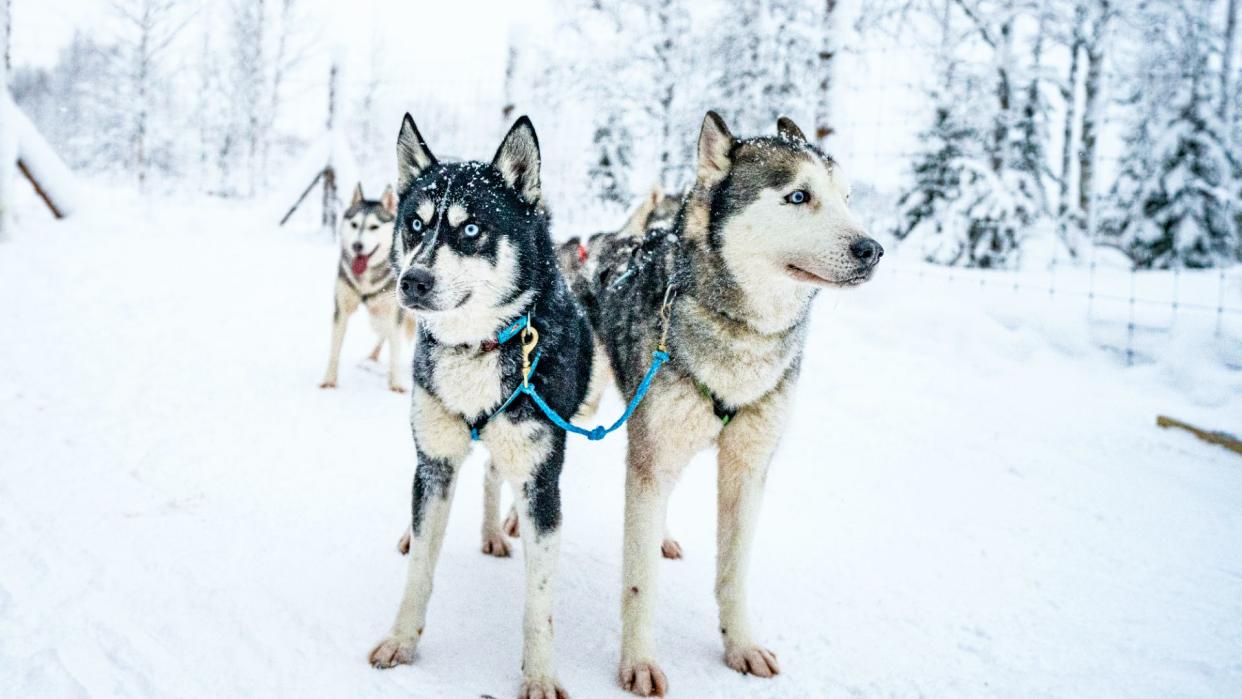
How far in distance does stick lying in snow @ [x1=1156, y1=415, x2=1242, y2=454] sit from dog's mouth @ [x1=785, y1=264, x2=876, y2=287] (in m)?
3.54

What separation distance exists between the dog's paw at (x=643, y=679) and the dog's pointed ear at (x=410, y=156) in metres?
1.73

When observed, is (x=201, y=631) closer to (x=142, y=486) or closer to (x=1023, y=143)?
(x=142, y=486)

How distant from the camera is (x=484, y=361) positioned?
84.1 inches

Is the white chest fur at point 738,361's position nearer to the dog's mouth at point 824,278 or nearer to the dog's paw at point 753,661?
the dog's mouth at point 824,278

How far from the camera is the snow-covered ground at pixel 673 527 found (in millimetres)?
2221

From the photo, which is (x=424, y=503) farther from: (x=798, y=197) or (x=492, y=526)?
(x=798, y=197)

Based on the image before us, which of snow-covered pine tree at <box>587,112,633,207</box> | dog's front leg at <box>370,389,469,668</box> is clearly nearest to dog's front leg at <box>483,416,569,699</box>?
dog's front leg at <box>370,389,469,668</box>

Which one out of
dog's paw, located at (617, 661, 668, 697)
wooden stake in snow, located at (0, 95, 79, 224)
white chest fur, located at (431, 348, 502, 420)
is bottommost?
dog's paw, located at (617, 661, 668, 697)

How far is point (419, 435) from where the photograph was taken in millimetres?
2156

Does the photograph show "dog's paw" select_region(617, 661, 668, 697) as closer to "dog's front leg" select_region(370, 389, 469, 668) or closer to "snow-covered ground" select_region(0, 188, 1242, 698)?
"snow-covered ground" select_region(0, 188, 1242, 698)

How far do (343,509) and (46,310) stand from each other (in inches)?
188

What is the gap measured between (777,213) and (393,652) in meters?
1.82

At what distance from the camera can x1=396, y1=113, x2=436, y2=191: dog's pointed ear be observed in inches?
88.9

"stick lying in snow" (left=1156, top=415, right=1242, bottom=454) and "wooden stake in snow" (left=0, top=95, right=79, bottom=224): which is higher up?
"wooden stake in snow" (left=0, top=95, right=79, bottom=224)
